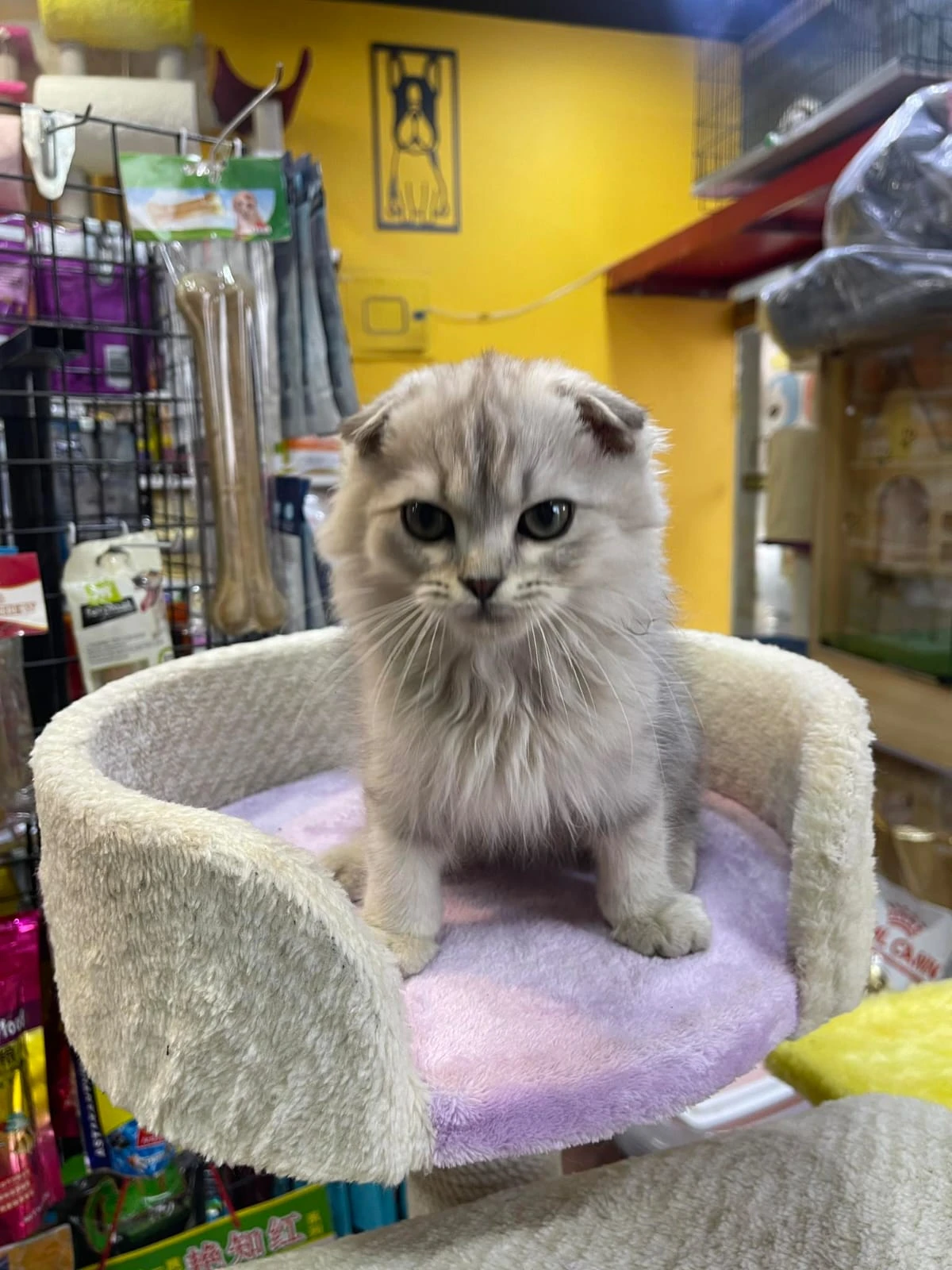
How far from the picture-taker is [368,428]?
0.73 metres

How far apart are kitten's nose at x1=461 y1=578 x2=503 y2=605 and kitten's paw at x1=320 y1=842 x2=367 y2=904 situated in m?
0.39

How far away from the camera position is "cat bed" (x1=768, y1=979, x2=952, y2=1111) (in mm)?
1010

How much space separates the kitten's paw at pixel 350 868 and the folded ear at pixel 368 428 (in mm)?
435

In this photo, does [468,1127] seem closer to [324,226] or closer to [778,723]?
[778,723]

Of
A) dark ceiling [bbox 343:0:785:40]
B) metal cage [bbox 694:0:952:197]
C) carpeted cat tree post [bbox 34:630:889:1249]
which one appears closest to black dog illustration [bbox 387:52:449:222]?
dark ceiling [bbox 343:0:785:40]

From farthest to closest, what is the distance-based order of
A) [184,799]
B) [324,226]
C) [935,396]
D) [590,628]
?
[324,226], [935,396], [184,799], [590,628]

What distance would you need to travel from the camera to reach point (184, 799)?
110cm

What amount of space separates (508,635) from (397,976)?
0.88 feet

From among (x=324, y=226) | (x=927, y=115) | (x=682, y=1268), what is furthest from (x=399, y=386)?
(x=324, y=226)

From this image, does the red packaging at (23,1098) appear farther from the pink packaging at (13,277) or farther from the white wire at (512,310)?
the white wire at (512,310)

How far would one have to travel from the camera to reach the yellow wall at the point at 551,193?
8.26 ft

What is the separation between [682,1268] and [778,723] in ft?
1.71

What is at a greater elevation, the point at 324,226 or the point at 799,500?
the point at 324,226

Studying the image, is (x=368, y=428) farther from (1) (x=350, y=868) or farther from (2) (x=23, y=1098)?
(2) (x=23, y=1098)
